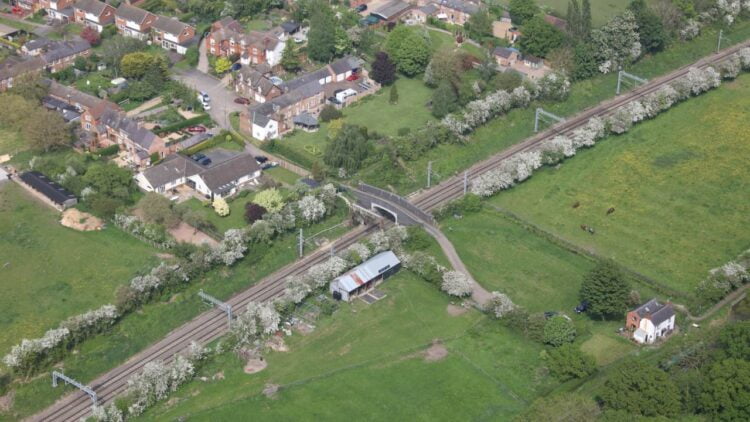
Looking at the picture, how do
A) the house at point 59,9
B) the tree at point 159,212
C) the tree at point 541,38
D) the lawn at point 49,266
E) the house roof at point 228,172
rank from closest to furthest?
the lawn at point 49,266 < the tree at point 159,212 < the house roof at point 228,172 < the tree at point 541,38 < the house at point 59,9

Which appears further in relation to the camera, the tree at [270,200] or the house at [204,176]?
the house at [204,176]

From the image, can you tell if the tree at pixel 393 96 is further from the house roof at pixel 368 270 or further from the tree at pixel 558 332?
the tree at pixel 558 332

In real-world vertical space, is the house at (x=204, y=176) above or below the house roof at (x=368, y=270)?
above

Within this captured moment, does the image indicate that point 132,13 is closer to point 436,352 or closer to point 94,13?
point 94,13

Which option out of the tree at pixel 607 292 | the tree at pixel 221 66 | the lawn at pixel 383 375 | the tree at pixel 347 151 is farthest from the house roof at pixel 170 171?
the tree at pixel 607 292

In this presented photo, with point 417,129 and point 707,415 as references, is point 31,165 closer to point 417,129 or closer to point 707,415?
point 417,129

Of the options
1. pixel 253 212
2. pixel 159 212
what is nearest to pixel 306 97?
pixel 253 212
